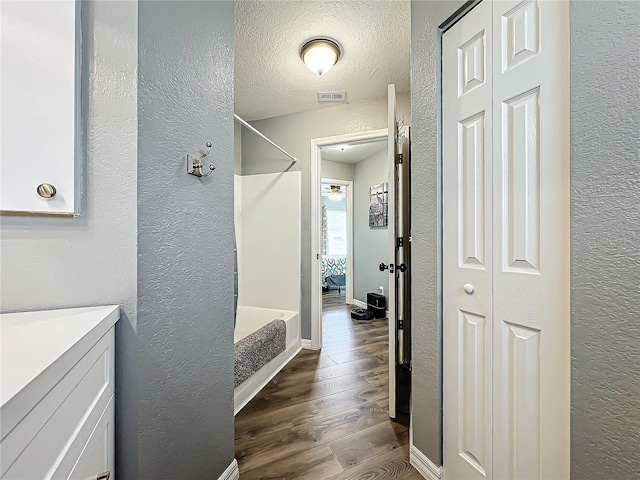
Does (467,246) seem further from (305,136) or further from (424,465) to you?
(305,136)

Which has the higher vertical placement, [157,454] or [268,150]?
[268,150]

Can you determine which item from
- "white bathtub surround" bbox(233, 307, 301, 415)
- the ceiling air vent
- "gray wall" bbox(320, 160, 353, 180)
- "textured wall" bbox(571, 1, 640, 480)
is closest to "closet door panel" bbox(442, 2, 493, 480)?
"textured wall" bbox(571, 1, 640, 480)

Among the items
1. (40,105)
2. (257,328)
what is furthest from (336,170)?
(40,105)

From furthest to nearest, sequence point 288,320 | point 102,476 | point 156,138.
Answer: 1. point 288,320
2. point 156,138
3. point 102,476

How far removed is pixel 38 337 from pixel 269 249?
2572mm

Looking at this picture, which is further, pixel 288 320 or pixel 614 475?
pixel 288 320

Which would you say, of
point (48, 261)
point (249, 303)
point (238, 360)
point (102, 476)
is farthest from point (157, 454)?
point (249, 303)

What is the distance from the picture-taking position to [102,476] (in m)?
0.73

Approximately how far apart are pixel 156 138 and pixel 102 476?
3.16ft

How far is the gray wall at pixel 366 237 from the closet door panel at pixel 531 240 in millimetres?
3298

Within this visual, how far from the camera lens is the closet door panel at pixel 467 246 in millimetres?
1145

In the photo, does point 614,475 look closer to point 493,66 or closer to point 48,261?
point 493,66

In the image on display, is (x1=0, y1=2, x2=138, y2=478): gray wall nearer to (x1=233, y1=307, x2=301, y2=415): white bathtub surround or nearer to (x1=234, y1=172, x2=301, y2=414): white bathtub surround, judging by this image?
(x1=233, y1=307, x2=301, y2=415): white bathtub surround

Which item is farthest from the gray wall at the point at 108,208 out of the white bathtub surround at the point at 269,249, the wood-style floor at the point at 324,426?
the white bathtub surround at the point at 269,249
